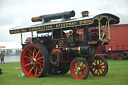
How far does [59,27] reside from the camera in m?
9.66

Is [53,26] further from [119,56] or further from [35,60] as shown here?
[119,56]

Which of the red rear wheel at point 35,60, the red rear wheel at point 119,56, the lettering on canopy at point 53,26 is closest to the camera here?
the lettering on canopy at point 53,26

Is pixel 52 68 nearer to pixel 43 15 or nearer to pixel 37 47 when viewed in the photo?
pixel 37 47

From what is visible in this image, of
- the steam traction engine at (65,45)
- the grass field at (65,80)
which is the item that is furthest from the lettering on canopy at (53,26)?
the grass field at (65,80)

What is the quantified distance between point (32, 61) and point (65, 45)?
Result: 169 cm

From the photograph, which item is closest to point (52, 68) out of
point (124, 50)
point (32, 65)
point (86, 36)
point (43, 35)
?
point (32, 65)

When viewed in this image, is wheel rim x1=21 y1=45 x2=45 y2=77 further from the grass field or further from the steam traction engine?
the grass field

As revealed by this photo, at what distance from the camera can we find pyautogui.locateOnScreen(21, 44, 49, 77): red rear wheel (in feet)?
31.4

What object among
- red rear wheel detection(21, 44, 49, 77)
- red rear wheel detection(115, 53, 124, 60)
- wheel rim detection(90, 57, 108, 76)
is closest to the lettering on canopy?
red rear wheel detection(21, 44, 49, 77)

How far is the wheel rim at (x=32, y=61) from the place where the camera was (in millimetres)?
9909

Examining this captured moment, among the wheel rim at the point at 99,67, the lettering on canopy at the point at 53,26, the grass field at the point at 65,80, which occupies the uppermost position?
the lettering on canopy at the point at 53,26

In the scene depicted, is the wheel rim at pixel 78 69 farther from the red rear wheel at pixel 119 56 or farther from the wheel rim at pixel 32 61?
the red rear wheel at pixel 119 56

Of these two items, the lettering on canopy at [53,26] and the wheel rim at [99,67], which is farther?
the wheel rim at [99,67]

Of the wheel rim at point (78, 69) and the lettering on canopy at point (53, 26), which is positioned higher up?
the lettering on canopy at point (53, 26)
